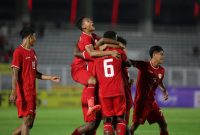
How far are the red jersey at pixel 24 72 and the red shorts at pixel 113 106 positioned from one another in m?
1.59

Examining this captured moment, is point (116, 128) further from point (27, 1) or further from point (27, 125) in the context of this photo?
point (27, 1)

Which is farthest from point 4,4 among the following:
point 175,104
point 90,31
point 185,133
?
point 90,31

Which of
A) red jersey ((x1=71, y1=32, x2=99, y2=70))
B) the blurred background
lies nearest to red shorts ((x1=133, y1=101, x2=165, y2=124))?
red jersey ((x1=71, y1=32, x2=99, y2=70))

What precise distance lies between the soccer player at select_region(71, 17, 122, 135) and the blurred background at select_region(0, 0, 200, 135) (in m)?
20.6

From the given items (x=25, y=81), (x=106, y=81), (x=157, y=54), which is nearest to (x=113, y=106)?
(x=106, y=81)

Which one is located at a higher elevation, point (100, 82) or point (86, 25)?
point (86, 25)

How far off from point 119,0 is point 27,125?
132 feet

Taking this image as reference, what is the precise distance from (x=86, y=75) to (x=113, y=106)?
47.0 inches

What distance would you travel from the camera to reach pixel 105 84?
11461mm

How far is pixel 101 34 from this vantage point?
45.1 meters

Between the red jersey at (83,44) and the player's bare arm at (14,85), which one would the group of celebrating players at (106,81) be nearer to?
the red jersey at (83,44)

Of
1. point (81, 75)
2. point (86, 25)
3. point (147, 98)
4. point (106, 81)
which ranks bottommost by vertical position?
point (147, 98)

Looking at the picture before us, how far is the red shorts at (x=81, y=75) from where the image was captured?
12391 millimetres

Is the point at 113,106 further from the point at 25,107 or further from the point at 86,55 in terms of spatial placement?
the point at 25,107
